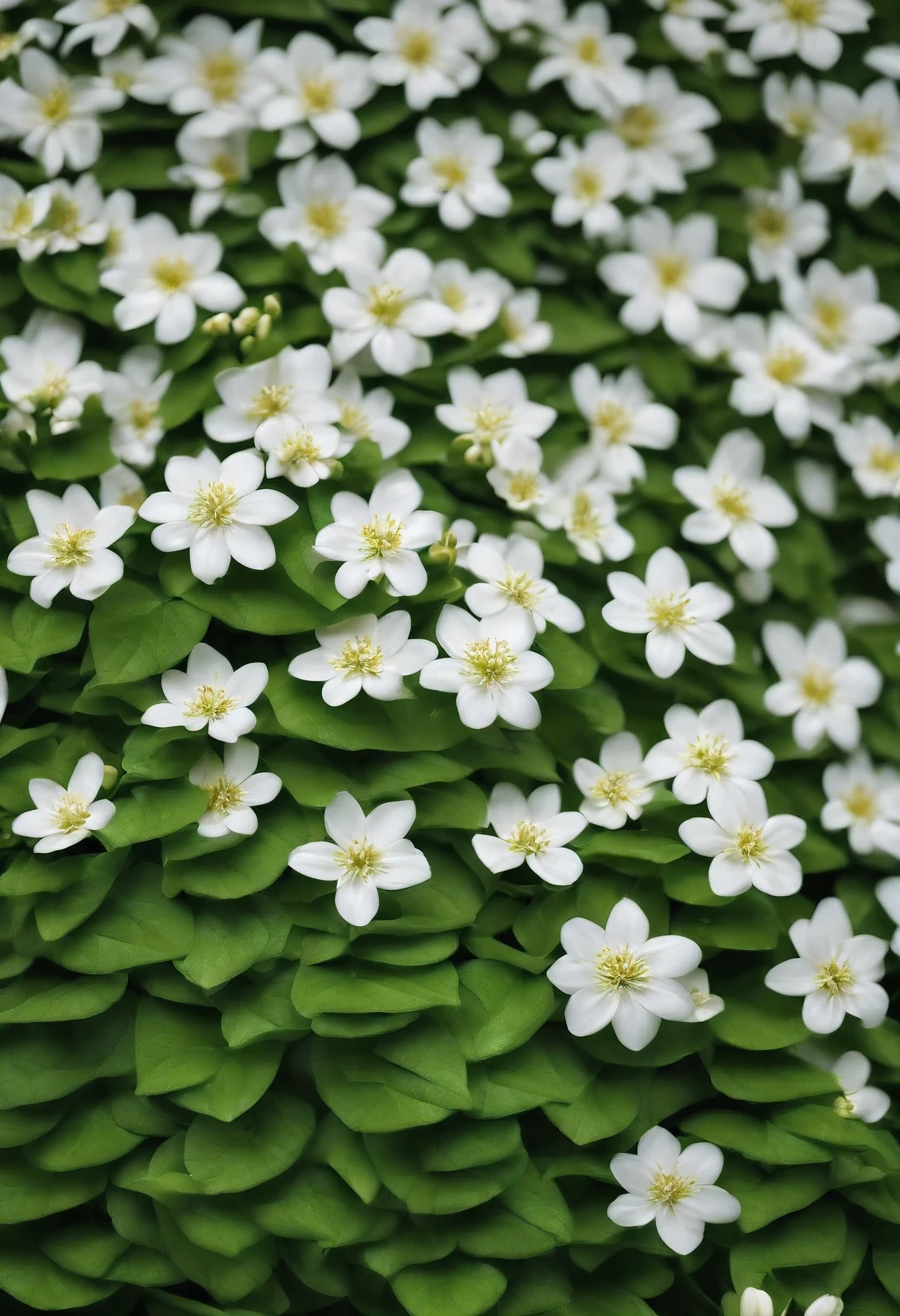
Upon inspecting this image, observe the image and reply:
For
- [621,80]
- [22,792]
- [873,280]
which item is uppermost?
[621,80]

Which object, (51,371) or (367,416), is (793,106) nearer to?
(367,416)

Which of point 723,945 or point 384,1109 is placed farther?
point 723,945

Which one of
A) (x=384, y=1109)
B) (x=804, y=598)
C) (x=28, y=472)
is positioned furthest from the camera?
(x=804, y=598)

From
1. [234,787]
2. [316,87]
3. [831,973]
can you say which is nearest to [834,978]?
[831,973]

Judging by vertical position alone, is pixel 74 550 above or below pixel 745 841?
above

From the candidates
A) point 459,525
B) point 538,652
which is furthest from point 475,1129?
point 459,525

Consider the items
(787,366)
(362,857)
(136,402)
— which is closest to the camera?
(362,857)

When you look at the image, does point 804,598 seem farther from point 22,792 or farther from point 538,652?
point 22,792
